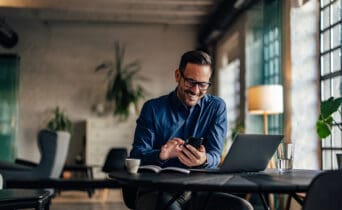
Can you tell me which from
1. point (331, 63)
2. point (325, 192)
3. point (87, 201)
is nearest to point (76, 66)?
point (87, 201)

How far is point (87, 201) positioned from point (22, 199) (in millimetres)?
5720

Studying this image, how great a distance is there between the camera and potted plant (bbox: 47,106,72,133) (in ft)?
35.6

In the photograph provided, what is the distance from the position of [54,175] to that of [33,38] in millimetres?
5650

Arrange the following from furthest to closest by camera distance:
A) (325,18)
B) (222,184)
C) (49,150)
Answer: (49,150), (325,18), (222,184)

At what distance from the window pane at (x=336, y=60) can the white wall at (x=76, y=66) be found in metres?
5.89

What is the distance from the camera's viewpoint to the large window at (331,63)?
5.44 m

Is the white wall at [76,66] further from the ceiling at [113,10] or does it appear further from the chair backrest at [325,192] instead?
the chair backrest at [325,192]

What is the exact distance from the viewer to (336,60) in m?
5.52

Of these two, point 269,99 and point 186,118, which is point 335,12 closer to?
point 269,99

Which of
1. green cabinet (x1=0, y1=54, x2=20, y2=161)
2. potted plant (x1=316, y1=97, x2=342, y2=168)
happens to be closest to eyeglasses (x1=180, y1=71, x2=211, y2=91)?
potted plant (x1=316, y1=97, x2=342, y2=168)

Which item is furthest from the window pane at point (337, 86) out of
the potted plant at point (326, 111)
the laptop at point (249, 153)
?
the laptop at point (249, 153)

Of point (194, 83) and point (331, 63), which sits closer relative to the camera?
point (194, 83)

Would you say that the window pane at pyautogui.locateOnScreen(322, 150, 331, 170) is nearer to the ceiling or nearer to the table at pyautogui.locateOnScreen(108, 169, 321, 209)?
the table at pyautogui.locateOnScreen(108, 169, 321, 209)

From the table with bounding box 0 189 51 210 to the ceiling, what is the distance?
616 centimetres
